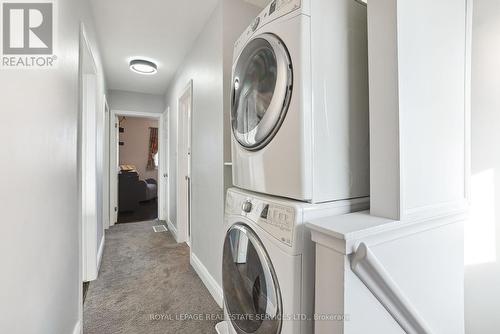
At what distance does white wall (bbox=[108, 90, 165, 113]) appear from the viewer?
4.19 m

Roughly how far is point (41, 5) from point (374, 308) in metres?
1.87

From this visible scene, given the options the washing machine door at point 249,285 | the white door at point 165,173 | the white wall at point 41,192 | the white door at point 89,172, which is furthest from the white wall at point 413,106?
the white door at point 165,173

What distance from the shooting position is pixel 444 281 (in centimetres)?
110

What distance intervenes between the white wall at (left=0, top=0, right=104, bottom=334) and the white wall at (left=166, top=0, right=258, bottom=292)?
96 cm

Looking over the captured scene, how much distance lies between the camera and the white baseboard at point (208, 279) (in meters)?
1.91

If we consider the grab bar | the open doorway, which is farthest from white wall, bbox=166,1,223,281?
the open doorway

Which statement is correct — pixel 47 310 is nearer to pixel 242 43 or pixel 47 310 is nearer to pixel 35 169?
pixel 35 169

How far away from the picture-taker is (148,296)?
2025 millimetres

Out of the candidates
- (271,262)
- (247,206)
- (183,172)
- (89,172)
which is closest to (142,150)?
(183,172)

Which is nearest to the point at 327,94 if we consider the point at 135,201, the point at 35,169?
the point at 35,169

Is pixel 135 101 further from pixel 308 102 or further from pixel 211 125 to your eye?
pixel 308 102

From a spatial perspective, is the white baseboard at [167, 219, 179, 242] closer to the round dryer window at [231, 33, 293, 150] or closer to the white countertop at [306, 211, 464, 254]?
the round dryer window at [231, 33, 293, 150]

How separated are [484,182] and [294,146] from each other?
3.94ft

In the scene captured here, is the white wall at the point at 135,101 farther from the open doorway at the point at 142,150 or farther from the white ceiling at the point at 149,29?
the open doorway at the point at 142,150
